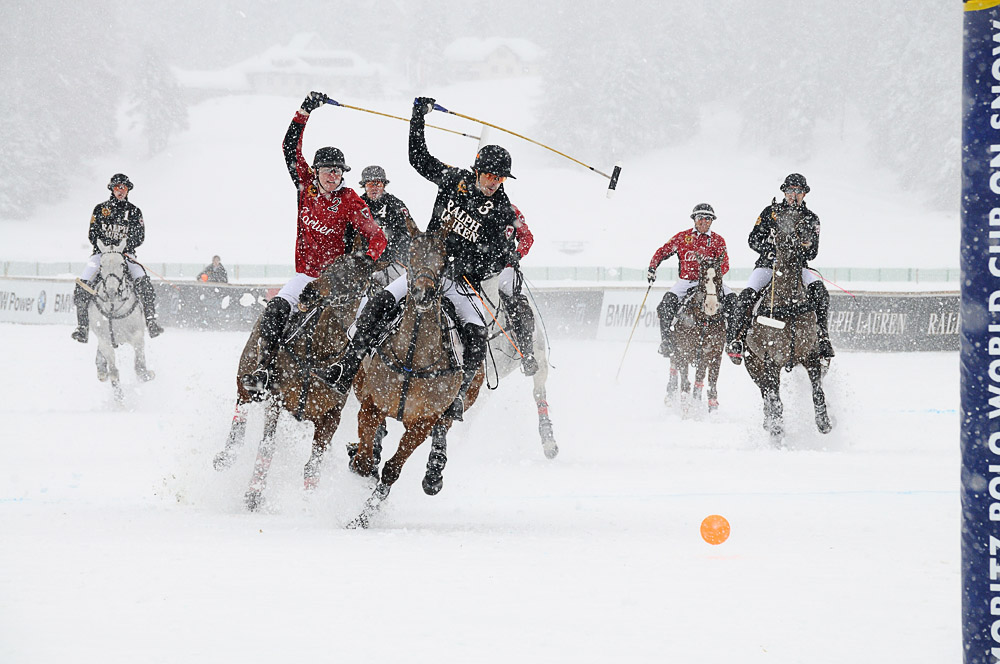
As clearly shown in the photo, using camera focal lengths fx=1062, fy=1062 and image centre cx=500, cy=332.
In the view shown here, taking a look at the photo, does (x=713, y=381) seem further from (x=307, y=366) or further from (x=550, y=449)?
(x=307, y=366)

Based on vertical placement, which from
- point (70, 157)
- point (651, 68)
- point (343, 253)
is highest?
point (651, 68)

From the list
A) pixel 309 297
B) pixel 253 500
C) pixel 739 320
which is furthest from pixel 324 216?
pixel 739 320

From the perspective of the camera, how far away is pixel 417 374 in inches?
274

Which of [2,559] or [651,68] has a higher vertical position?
[651,68]

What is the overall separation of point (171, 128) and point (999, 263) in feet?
296

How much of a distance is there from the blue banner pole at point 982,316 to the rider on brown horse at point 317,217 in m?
5.98

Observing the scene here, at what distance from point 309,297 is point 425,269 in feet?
5.50

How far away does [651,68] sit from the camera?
81500 mm

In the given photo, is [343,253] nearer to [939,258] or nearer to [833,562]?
[833,562]

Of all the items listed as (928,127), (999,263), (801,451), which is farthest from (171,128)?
(999,263)

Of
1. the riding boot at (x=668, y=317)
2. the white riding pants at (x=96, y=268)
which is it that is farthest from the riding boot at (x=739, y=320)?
the white riding pants at (x=96, y=268)

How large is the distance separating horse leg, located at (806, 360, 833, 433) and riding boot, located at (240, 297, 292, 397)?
610cm

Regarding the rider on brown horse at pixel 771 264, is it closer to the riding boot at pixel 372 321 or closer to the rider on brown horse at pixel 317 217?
the rider on brown horse at pixel 317 217

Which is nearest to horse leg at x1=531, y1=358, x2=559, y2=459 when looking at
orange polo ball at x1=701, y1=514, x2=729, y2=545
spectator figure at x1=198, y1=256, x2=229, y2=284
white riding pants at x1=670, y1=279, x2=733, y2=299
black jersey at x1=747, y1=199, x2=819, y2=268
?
black jersey at x1=747, y1=199, x2=819, y2=268
